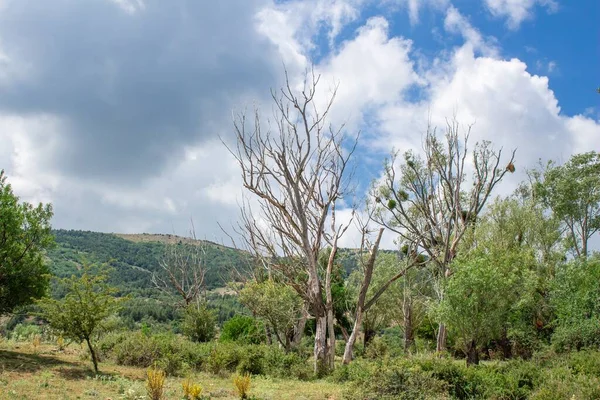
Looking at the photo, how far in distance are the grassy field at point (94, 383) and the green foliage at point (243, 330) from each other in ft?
33.8

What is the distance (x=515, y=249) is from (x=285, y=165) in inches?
601

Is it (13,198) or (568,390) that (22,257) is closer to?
(13,198)

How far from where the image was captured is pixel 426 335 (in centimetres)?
4016

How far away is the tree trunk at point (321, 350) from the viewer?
1819cm

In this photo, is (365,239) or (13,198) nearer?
(13,198)

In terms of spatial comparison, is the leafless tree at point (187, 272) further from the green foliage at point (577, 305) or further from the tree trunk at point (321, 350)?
the green foliage at point (577, 305)

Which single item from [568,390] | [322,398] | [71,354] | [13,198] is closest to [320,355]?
[322,398]

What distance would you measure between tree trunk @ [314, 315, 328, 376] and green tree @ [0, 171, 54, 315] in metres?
10.2

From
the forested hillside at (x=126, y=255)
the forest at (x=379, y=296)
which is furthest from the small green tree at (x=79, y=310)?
the forested hillside at (x=126, y=255)

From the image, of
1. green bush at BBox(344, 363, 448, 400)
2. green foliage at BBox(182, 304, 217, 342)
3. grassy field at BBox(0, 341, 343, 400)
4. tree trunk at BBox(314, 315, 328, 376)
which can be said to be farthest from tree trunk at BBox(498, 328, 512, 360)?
green bush at BBox(344, 363, 448, 400)

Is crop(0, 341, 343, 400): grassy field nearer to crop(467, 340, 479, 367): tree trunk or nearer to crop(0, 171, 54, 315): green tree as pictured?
crop(0, 171, 54, 315): green tree

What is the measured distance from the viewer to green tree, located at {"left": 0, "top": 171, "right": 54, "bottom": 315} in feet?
59.8

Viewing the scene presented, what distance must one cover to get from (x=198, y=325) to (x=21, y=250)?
13806 millimetres

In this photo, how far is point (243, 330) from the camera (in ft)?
95.5
